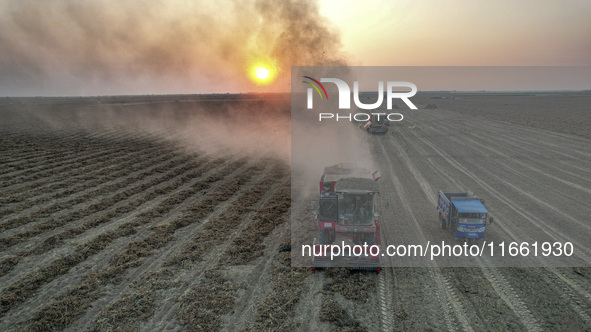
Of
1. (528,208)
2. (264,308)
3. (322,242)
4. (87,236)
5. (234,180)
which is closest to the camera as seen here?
(264,308)

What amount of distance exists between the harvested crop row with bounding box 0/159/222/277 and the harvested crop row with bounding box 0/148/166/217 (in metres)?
3.79

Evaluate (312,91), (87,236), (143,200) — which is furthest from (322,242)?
(312,91)

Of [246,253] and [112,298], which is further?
[246,253]

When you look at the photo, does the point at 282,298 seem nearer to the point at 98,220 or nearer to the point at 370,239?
the point at 370,239

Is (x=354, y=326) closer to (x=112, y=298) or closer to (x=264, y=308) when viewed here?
(x=264, y=308)

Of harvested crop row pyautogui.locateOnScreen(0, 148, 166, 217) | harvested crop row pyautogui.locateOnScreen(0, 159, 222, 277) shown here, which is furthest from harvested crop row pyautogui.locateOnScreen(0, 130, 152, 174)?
harvested crop row pyautogui.locateOnScreen(0, 159, 222, 277)

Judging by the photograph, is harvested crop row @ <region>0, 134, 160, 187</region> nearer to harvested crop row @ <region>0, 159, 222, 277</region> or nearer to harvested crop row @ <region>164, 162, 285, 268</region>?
harvested crop row @ <region>0, 159, 222, 277</region>

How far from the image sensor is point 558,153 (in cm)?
2962

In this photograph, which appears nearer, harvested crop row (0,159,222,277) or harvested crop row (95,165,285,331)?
harvested crop row (95,165,285,331)

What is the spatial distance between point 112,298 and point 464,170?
24080 mm

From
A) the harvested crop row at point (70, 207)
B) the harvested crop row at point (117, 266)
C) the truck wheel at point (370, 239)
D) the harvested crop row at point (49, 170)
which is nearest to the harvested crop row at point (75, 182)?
the harvested crop row at point (70, 207)

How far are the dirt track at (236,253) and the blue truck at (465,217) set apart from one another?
91 cm

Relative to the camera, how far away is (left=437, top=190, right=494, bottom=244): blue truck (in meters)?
12.6

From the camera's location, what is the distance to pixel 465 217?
41.7 feet
